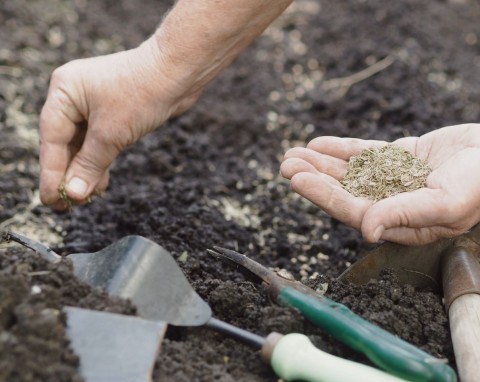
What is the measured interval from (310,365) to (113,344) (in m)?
0.49

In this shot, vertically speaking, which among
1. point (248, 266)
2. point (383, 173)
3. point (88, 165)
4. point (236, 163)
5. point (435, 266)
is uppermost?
point (88, 165)

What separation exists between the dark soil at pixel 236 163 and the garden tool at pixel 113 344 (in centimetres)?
4

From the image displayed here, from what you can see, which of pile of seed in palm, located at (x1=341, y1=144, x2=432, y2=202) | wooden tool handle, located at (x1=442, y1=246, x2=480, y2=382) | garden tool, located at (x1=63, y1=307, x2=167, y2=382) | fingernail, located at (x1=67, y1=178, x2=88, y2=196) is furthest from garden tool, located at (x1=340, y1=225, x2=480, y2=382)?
fingernail, located at (x1=67, y1=178, x2=88, y2=196)

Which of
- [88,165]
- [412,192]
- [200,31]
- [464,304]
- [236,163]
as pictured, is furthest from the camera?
[236,163]

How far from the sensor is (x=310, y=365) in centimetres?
166

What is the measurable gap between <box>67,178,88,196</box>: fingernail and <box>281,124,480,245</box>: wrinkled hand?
2.86 feet

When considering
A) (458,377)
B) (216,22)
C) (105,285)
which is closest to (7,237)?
(105,285)

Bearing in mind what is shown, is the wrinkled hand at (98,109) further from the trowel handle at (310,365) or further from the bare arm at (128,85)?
the trowel handle at (310,365)

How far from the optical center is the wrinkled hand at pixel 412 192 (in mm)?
2016

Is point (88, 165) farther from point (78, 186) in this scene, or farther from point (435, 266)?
point (435, 266)

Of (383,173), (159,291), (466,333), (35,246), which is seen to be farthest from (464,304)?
(35,246)

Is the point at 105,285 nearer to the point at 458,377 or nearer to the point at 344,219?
the point at 344,219

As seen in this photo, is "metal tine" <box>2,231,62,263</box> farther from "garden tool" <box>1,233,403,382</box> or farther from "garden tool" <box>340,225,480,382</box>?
"garden tool" <box>340,225,480,382</box>

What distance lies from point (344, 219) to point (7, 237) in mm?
1101
